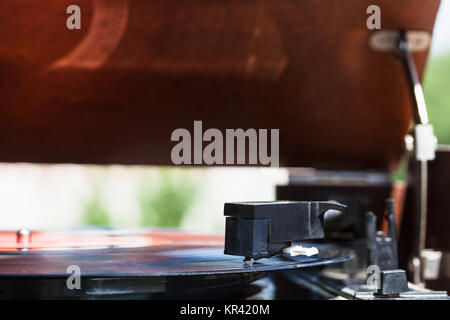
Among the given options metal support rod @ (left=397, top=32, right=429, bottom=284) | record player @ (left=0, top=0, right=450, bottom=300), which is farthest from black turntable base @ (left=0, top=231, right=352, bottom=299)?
metal support rod @ (left=397, top=32, right=429, bottom=284)

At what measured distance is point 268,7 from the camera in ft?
5.07

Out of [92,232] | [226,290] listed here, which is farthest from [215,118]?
[226,290]

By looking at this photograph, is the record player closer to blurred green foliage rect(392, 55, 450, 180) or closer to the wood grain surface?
the wood grain surface

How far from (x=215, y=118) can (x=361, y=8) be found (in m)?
0.59

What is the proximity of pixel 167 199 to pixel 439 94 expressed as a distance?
10.6 m

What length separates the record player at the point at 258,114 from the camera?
1.26 meters

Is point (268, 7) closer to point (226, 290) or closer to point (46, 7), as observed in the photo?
point (46, 7)

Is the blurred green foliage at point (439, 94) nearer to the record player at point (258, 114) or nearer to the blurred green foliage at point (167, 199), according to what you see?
the blurred green foliage at point (167, 199)

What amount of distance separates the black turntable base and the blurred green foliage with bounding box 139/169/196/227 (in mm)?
10271

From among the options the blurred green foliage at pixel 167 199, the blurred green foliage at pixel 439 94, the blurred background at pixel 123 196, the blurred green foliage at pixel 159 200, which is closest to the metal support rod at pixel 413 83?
the blurred background at pixel 123 196

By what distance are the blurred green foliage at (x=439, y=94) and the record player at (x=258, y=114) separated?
16026 mm

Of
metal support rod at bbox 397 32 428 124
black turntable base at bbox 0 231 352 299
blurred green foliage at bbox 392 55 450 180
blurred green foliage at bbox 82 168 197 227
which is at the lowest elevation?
blurred green foliage at bbox 82 168 197 227

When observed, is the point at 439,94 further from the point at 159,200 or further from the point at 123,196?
the point at 123,196

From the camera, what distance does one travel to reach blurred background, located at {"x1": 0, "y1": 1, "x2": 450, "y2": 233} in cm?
880
